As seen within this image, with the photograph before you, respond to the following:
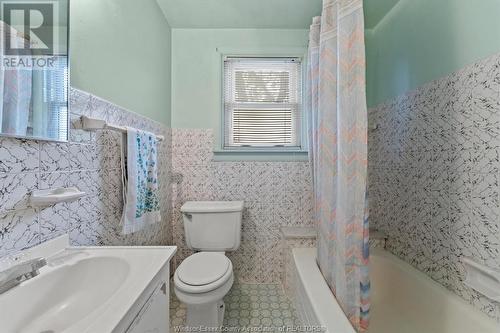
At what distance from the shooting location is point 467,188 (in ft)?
3.61

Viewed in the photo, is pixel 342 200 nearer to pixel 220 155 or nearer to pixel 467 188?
pixel 467 188

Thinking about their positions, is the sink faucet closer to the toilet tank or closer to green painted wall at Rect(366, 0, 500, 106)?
the toilet tank

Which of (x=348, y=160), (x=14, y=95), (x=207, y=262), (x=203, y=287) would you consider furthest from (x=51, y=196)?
(x=348, y=160)

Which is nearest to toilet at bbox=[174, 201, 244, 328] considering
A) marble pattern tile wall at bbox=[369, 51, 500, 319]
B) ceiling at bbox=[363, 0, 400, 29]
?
marble pattern tile wall at bbox=[369, 51, 500, 319]

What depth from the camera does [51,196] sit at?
0.74 meters

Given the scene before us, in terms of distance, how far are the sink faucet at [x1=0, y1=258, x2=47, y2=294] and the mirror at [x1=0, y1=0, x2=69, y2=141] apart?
1.22 ft

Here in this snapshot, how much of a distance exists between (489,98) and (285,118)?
1.31m

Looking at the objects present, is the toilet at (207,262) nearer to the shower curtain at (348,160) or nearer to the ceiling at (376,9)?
the shower curtain at (348,160)

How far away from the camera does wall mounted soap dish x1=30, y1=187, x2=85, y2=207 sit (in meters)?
0.72

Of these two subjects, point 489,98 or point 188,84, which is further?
point 188,84

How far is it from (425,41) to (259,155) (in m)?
1.34

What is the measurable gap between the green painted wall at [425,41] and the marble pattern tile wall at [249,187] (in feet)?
3.05

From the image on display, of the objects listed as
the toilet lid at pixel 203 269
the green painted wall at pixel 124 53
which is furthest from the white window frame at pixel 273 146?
the toilet lid at pixel 203 269

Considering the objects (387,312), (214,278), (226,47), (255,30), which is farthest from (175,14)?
(387,312)
